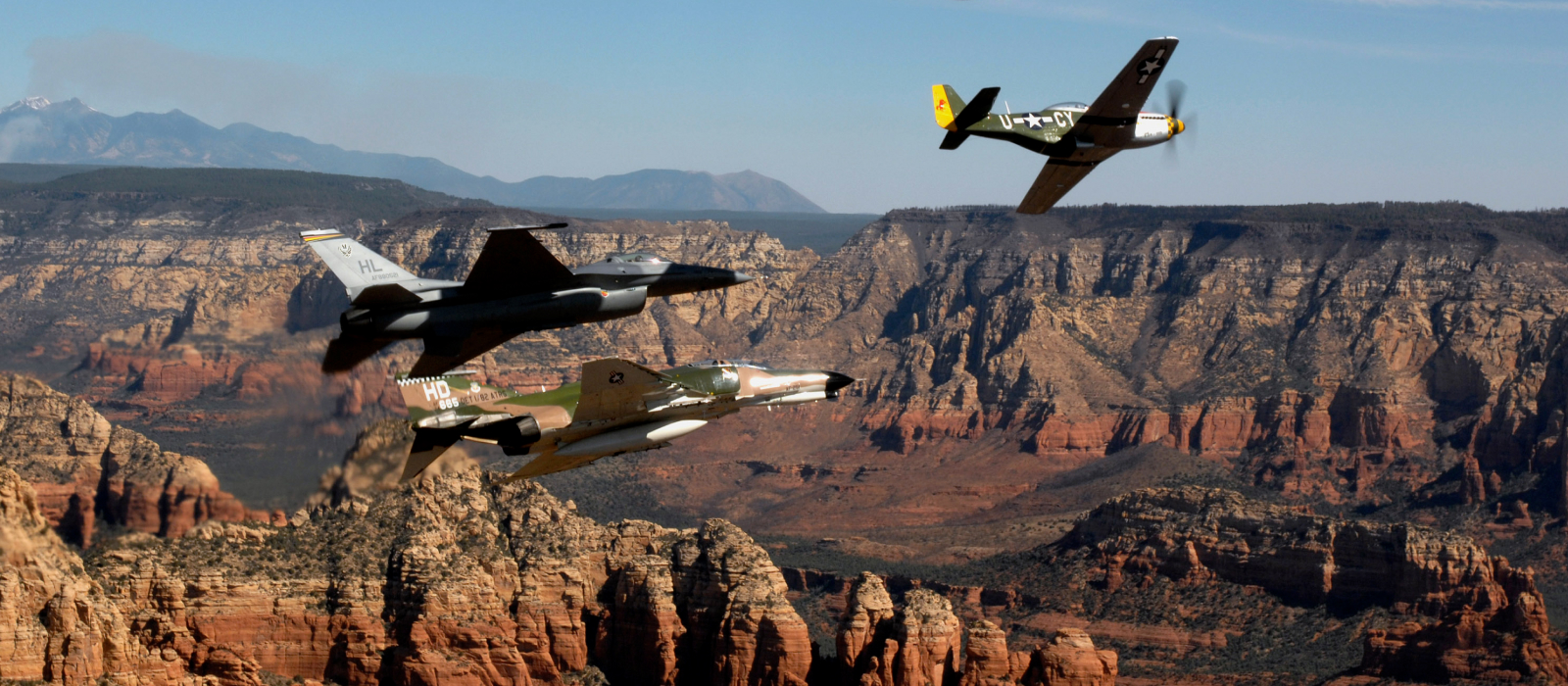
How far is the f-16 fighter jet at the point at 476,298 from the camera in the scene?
62.7 meters

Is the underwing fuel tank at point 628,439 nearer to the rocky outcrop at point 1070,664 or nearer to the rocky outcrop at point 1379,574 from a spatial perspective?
the rocky outcrop at point 1070,664

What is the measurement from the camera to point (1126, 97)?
255ft

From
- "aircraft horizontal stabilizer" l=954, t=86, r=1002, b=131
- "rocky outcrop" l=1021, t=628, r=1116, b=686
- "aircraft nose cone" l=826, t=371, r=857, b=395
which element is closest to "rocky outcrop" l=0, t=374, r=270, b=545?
"aircraft nose cone" l=826, t=371, r=857, b=395

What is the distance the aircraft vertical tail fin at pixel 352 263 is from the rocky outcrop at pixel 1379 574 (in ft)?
357

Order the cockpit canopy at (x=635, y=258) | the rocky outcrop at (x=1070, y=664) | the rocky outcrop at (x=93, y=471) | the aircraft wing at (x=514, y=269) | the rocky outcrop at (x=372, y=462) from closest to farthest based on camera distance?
the aircraft wing at (x=514, y=269) < the cockpit canopy at (x=635, y=258) < the rocky outcrop at (x=372, y=462) < the rocky outcrop at (x=93, y=471) < the rocky outcrop at (x=1070, y=664)

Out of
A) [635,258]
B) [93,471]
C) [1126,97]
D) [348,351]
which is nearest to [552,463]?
[635,258]

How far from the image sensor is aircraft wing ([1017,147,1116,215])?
81875 millimetres

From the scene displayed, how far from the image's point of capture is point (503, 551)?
11838cm

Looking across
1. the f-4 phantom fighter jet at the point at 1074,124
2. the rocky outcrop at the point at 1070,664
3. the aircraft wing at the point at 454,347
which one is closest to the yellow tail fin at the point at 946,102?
the f-4 phantom fighter jet at the point at 1074,124

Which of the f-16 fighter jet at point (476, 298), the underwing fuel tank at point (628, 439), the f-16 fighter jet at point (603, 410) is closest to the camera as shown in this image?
the f-16 fighter jet at point (476, 298)

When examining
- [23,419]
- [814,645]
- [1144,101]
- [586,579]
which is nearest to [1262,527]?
[814,645]

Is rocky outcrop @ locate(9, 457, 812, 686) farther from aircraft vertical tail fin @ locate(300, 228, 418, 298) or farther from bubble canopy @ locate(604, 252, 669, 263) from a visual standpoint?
bubble canopy @ locate(604, 252, 669, 263)

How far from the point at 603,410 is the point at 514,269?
14.3 meters

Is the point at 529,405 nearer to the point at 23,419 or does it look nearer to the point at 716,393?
the point at 716,393
